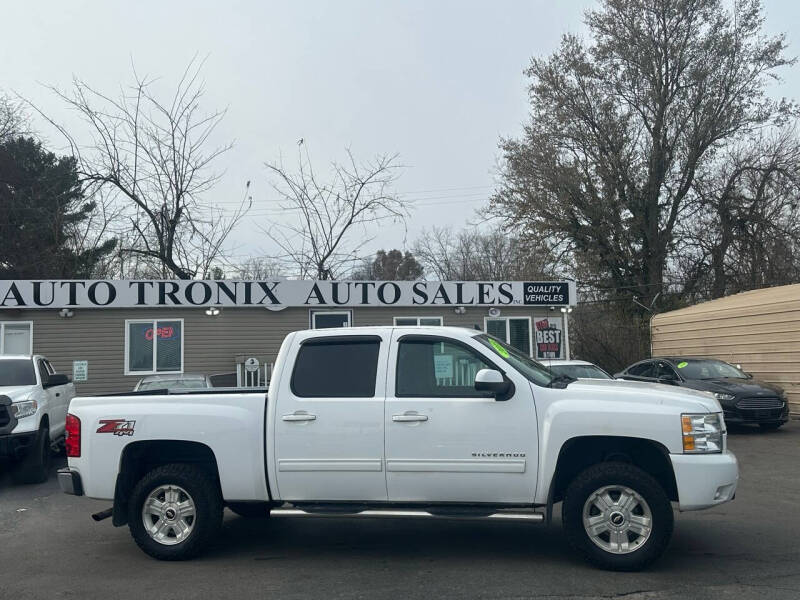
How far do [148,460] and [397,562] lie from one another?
94.3 inches

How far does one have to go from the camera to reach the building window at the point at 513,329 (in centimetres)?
2003

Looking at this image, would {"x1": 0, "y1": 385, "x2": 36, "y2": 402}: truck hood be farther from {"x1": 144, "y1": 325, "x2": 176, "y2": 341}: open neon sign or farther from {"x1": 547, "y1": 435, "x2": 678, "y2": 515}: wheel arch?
{"x1": 547, "y1": 435, "x2": 678, "y2": 515}: wheel arch

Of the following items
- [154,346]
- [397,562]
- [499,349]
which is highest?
[154,346]

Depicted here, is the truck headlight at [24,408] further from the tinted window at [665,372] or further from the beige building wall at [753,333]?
the beige building wall at [753,333]

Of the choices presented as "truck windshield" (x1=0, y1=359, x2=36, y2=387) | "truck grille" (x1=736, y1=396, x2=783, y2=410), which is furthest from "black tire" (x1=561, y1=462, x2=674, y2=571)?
"truck grille" (x1=736, y1=396, x2=783, y2=410)

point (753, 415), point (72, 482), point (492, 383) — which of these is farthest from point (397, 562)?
point (753, 415)

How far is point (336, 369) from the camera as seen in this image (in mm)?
6684

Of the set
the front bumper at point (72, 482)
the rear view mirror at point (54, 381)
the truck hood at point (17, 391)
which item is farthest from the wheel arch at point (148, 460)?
the rear view mirror at point (54, 381)

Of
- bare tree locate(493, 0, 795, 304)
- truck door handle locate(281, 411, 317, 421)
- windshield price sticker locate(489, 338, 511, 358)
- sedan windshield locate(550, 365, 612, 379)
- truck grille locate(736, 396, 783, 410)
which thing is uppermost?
bare tree locate(493, 0, 795, 304)

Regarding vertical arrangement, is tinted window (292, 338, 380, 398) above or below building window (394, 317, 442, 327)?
below

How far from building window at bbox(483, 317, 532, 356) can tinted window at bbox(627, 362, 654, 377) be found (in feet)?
8.45

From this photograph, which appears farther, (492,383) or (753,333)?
(753,333)

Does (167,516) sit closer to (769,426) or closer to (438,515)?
(438,515)

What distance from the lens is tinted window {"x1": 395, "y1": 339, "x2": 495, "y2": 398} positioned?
6.47 meters
